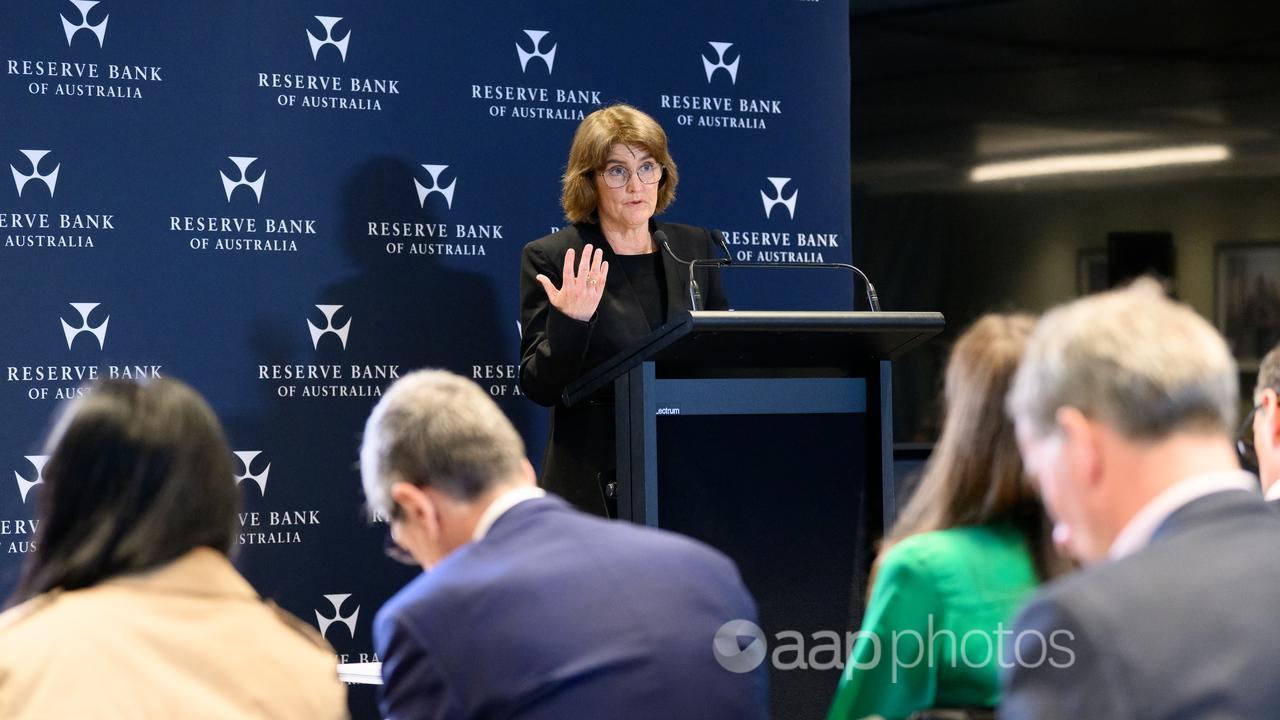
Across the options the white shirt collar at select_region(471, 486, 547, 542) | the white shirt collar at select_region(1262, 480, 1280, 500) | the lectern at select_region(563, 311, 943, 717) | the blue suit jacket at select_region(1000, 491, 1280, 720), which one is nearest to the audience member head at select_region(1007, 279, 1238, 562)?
the blue suit jacket at select_region(1000, 491, 1280, 720)

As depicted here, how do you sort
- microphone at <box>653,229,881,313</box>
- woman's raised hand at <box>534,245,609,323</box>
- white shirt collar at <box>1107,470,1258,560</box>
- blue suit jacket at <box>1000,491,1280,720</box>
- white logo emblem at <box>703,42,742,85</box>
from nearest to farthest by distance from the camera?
blue suit jacket at <box>1000,491,1280,720</box>, white shirt collar at <box>1107,470,1258,560</box>, microphone at <box>653,229,881,313</box>, woman's raised hand at <box>534,245,609,323</box>, white logo emblem at <box>703,42,742,85</box>

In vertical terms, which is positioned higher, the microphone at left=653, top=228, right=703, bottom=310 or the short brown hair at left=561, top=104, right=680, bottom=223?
the short brown hair at left=561, top=104, right=680, bottom=223

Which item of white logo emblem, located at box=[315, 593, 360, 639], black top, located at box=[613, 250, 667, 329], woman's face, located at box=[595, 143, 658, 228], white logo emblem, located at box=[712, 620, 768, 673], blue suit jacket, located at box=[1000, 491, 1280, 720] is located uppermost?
woman's face, located at box=[595, 143, 658, 228]

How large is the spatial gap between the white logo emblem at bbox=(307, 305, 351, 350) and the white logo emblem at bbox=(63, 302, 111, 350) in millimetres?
594

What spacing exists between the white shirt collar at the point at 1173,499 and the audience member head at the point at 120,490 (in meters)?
1.05

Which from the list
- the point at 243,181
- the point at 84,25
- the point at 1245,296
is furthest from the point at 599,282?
the point at 1245,296

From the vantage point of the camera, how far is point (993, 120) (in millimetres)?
5746

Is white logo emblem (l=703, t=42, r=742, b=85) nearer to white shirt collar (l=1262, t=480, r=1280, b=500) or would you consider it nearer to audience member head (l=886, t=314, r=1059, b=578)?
white shirt collar (l=1262, t=480, r=1280, b=500)

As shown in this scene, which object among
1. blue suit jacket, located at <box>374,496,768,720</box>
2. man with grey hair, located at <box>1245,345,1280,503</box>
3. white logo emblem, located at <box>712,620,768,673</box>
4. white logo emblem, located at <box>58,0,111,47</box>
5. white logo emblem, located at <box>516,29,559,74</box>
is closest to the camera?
blue suit jacket, located at <box>374,496,768,720</box>

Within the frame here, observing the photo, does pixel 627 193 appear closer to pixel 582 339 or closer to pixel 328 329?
pixel 582 339

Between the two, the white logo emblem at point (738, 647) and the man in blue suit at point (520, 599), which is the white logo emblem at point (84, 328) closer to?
the man in blue suit at point (520, 599)

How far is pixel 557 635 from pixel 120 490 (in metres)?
0.55

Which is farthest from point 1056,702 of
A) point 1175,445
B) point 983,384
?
point 983,384

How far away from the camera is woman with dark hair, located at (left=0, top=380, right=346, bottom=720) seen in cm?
154
